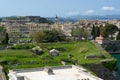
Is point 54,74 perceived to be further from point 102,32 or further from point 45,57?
point 102,32

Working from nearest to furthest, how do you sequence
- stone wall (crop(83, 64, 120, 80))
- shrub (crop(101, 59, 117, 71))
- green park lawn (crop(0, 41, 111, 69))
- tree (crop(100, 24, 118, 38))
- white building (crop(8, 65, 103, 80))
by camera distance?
1. white building (crop(8, 65, 103, 80))
2. green park lawn (crop(0, 41, 111, 69))
3. stone wall (crop(83, 64, 120, 80))
4. shrub (crop(101, 59, 117, 71))
5. tree (crop(100, 24, 118, 38))

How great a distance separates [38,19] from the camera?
515 ft

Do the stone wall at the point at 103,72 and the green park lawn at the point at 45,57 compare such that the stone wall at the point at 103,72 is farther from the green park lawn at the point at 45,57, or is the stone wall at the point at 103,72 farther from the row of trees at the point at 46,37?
the row of trees at the point at 46,37

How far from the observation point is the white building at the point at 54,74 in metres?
24.4

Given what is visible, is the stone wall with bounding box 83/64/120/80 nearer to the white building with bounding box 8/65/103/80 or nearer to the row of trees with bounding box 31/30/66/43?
the white building with bounding box 8/65/103/80

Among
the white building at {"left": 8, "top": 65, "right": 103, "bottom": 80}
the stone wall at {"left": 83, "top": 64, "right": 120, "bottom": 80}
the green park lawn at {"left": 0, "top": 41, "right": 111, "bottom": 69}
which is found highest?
the white building at {"left": 8, "top": 65, "right": 103, "bottom": 80}

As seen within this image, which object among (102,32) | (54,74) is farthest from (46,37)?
(54,74)

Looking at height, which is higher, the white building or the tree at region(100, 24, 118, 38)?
the white building

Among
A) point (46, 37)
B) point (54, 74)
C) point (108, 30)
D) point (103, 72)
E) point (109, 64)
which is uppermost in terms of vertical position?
point (54, 74)

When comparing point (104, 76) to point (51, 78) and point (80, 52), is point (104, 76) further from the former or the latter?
point (51, 78)

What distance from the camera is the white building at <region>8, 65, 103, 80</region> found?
24.4 m

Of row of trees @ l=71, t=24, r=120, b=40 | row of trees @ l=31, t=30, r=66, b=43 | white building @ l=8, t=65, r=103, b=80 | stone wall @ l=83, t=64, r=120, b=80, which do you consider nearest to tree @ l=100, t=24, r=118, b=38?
row of trees @ l=71, t=24, r=120, b=40

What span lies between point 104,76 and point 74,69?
32.4 ft

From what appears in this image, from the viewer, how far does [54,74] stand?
26.1m
